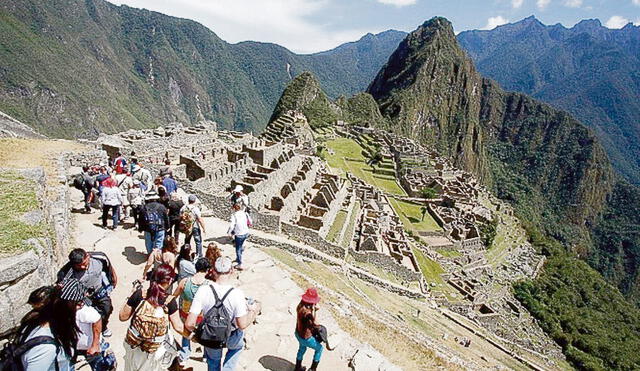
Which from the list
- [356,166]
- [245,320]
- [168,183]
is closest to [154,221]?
[168,183]

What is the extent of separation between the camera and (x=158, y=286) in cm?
546

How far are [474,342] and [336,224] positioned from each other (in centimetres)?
1130

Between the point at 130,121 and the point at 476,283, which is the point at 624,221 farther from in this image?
the point at 130,121

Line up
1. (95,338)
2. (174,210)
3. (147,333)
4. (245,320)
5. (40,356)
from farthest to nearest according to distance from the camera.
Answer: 1. (174,210)
2. (245,320)
3. (95,338)
4. (147,333)
5. (40,356)

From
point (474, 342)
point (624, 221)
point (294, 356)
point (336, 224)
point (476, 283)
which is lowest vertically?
point (624, 221)

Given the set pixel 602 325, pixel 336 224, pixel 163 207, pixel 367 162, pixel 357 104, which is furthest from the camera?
pixel 357 104

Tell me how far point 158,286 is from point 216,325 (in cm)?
95

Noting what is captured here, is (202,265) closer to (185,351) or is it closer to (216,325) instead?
(216,325)

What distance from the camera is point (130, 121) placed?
Answer: 183 metres

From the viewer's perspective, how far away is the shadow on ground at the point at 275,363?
8.02 m

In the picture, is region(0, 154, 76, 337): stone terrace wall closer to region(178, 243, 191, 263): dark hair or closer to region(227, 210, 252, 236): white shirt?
region(178, 243, 191, 263): dark hair

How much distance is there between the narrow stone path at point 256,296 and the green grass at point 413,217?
1447 inches

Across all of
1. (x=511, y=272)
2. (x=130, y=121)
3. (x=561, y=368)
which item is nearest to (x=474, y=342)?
(x=561, y=368)

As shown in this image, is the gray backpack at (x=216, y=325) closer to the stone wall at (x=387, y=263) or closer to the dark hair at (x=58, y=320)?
the dark hair at (x=58, y=320)
